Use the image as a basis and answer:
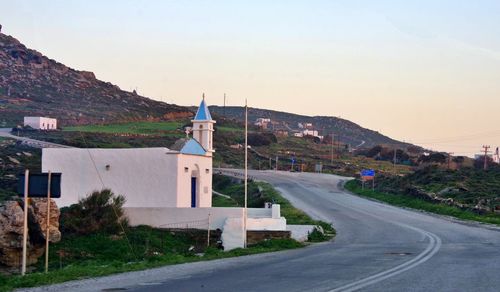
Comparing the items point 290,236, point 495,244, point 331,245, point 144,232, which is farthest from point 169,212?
point 495,244

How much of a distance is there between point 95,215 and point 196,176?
8.08 meters

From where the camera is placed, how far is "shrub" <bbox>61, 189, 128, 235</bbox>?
3406cm

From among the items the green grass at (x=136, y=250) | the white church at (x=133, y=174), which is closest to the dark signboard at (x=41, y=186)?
the green grass at (x=136, y=250)

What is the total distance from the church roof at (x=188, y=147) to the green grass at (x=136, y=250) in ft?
19.3

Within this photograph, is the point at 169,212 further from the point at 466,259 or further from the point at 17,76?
the point at 17,76

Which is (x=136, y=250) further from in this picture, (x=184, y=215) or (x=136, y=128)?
(x=136, y=128)

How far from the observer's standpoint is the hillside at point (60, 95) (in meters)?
134

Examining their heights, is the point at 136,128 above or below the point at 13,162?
above

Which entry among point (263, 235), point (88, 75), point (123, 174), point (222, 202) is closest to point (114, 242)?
point (263, 235)

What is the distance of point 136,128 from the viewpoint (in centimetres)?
11800

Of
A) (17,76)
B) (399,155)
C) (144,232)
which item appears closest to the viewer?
(144,232)

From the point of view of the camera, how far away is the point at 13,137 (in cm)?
8619

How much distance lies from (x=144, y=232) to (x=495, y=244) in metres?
14.9

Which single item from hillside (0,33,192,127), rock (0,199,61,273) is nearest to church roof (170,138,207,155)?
rock (0,199,61,273)
